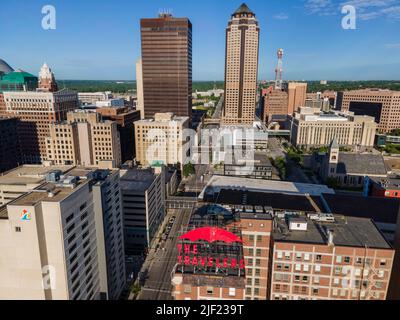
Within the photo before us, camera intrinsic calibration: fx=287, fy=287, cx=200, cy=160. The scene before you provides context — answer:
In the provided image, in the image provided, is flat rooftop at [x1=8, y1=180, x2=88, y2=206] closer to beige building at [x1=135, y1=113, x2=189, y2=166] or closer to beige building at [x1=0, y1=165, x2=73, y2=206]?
beige building at [x1=0, y1=165, x2=73, y2=206]

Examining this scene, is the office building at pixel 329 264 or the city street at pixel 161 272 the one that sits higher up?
the office building at pixel 329 264

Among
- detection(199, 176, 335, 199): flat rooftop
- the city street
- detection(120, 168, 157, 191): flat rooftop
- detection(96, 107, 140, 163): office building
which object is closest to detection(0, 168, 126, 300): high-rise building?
the city street

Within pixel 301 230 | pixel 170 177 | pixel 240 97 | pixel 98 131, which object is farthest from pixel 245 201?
pixel 240 97

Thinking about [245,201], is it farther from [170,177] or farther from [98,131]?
[98,131]

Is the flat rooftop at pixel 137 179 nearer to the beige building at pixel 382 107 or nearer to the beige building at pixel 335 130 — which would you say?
the beige building at pixel 335 130

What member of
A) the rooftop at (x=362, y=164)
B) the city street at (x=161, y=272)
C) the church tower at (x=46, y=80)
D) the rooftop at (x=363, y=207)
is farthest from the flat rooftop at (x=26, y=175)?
the rooftop at (x=362, y=164)

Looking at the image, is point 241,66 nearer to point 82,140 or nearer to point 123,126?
point 123,126
